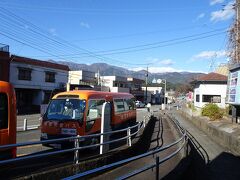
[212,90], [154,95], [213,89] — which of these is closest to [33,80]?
[212,90]

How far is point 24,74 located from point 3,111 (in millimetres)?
44089

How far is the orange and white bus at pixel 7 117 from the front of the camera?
8320 mm

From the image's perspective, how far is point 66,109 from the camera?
1427 cm

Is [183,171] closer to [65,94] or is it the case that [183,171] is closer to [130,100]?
[65,94]

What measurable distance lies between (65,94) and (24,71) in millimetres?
37759

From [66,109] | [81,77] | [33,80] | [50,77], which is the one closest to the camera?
[66,109]

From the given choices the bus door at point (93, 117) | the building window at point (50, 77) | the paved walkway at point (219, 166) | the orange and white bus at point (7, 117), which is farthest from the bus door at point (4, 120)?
the building window at point (50, 77)

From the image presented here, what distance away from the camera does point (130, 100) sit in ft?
73.5

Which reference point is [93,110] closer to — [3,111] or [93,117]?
[93,117]

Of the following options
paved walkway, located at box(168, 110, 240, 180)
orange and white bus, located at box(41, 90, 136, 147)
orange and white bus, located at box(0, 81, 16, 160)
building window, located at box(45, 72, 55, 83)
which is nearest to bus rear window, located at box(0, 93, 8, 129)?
orange and white bus, located at box(0, 81, 16, 160)

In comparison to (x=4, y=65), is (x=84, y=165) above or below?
below

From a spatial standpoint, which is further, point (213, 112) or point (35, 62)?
point (35, 62)

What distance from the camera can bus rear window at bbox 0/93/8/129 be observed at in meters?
8.34

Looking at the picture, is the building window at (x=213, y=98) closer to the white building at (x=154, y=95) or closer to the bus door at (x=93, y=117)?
the bus door at (x=93, y=117)
